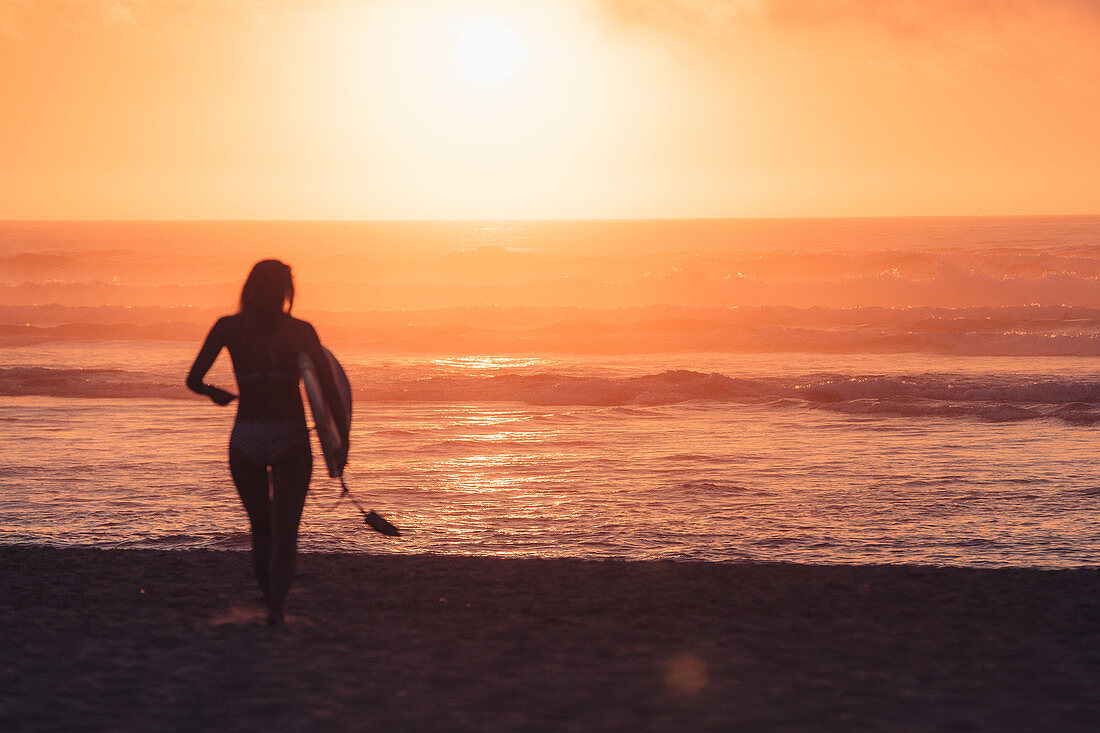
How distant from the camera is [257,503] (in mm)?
5160

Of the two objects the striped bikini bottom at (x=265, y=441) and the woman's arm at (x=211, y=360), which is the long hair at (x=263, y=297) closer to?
the woman's arm at (x=211, y=360)

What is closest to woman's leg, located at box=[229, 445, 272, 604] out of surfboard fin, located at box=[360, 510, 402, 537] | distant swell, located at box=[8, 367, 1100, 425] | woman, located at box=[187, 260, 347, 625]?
woman, located at box=[187, 260, 347, 625]

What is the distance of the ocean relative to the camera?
315 inches

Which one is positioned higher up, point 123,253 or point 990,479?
point 123,253

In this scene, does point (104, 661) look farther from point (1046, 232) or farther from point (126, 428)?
point (1046, 232)

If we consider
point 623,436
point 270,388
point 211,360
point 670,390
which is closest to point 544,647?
point 270,388

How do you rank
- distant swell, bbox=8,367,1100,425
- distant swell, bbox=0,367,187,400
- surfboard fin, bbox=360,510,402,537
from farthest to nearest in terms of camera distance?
distant swell, bbox=0,367,187,400 < distant swell, bbox=8,367,1100,425 < surfboard fin, bbox=360,510,402,537

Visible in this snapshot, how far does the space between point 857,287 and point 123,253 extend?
5444cm

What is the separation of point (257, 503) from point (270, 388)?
1.87ft

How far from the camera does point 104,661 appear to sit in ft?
15.5

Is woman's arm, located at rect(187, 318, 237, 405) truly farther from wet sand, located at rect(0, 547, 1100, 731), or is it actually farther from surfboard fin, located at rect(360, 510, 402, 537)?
wet sand, located at rect(0, 547, 1100, 731)

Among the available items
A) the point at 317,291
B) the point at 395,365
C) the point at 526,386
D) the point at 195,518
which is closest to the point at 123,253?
the point at 317,291

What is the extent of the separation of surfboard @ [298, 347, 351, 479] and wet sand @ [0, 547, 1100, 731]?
0.84 m

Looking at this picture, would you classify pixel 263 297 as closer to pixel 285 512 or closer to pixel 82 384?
pixel 285 512
